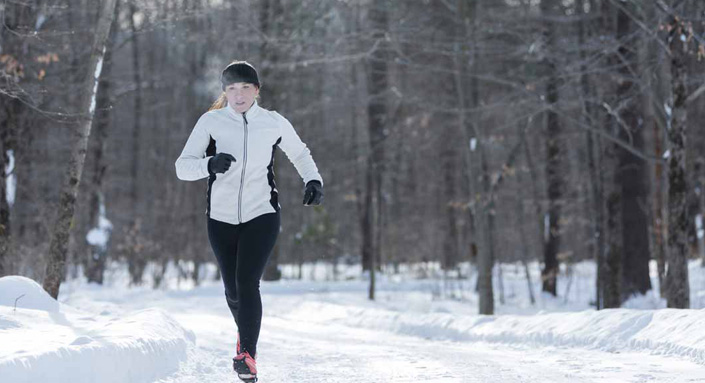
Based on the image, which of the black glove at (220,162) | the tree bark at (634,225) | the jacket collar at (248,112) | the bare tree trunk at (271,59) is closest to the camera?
the black glove at (220,162)

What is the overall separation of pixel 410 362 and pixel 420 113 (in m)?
15.1

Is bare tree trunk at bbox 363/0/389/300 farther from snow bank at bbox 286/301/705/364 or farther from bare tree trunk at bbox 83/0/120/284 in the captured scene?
bare tree trunk at bbox 83/0/120/284

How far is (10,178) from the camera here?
13086 mm

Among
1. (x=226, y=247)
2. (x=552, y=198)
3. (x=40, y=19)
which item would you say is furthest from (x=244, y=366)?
(x=552, y=198)

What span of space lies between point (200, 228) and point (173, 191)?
4.51 metres

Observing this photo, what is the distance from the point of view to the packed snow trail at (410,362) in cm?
606

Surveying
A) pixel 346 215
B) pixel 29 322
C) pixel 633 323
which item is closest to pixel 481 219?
pixel 633 323

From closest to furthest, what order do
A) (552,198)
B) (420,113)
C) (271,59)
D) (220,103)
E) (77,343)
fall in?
(77,343) → (220,103) → (552,198) → (420,113) → (271,59)

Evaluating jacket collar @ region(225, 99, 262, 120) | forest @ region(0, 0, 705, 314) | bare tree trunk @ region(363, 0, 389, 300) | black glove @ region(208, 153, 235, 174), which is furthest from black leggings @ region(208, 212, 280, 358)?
bare tree trunk @ region(363, 0, 389, 300)

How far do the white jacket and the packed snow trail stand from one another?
1444 mm

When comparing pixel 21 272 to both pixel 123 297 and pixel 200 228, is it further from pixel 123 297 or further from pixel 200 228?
pixel 200 228

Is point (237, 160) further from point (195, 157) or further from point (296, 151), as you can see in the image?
point (296, 151)

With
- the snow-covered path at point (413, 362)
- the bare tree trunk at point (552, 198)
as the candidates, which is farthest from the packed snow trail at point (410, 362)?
the bare tree trunk at point (552, 198)

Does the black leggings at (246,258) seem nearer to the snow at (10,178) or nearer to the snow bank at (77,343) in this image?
the snow bank at (77,343)
